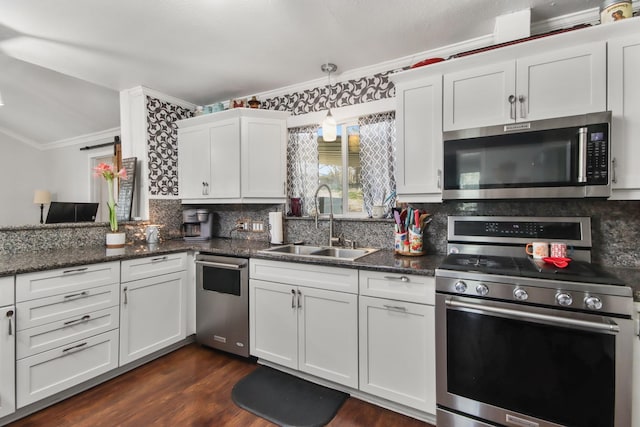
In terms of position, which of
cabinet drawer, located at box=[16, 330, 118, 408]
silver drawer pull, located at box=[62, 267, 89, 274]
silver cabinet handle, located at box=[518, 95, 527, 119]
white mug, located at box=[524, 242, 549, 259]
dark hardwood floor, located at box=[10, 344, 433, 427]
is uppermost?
silver cabinet handle, located at box=[518, 95, 527, 119]

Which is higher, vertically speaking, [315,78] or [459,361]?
[315,78]

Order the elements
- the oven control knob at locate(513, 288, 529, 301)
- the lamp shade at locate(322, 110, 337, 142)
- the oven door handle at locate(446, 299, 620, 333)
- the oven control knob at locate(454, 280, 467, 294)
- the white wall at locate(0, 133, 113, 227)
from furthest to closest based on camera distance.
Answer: the white wall at locate(0, 133, 113, 227)
the lamp shade at locate(322, 110, 337, 142)
the oven control knob at locate(454, 280, 467, 294)
the oven control knob at locate(513, 288, 529, 301)
the oven door handle at locate(446, 299, 620, 333)

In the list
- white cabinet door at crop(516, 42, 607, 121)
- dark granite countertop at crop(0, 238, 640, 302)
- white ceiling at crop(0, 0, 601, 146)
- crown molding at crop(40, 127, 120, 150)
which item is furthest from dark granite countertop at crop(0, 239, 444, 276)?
crown molding at crop(40, 127, 120, 150)

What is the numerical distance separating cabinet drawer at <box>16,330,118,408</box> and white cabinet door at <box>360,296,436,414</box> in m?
1.74

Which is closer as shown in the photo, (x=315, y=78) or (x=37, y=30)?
(x=37, y=30)

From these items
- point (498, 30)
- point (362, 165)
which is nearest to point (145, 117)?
point (362, 165)

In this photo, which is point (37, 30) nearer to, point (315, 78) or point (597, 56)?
point (315, 78)

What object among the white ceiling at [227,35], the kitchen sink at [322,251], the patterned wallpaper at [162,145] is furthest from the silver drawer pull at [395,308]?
the patterned wallpaper at [162,145]

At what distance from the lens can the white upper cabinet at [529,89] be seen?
156cm

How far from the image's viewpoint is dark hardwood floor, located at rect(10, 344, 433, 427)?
1723 millimetres

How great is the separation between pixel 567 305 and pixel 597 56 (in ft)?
4.17

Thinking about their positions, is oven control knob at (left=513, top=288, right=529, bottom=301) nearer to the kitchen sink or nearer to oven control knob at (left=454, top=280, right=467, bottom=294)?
oven control knob at (left=454, top=280, right=467, bottom=294)

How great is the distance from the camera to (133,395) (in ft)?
6.45

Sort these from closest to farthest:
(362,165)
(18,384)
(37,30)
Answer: (18,384), (37,30), (362,165)
